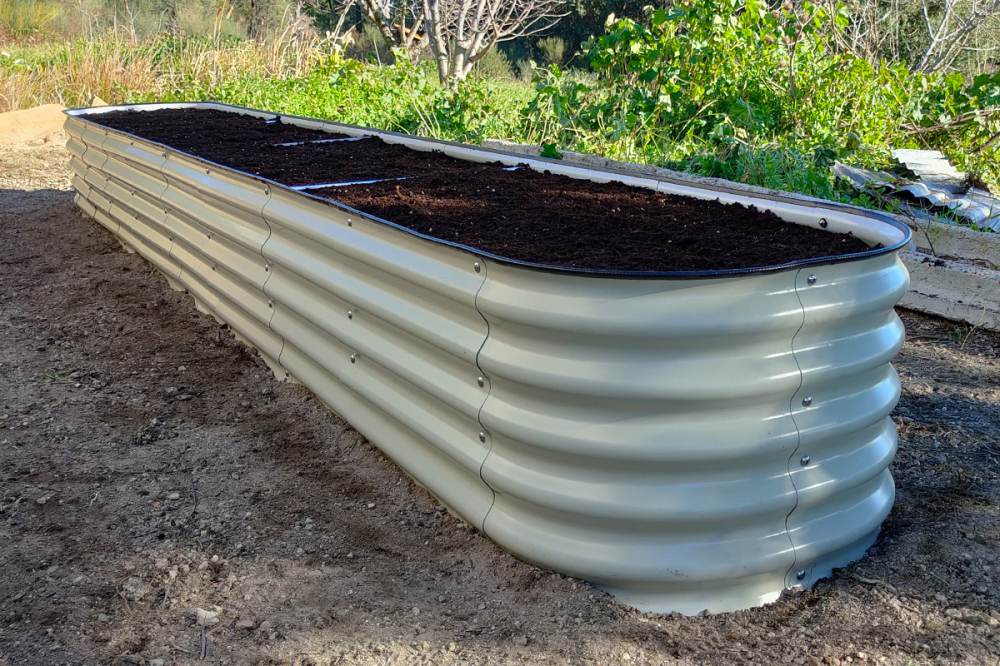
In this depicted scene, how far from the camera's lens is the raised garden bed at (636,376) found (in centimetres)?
236

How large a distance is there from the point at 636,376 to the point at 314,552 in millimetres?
1158

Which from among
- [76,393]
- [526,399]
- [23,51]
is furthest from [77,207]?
[23,51]

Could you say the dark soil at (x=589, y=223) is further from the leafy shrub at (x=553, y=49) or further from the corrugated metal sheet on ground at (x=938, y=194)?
the leafy shrub at (x=553, y=49)

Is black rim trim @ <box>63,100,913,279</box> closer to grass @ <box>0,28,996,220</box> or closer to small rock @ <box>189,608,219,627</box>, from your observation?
small rock @ <box>189,608,219,627</box>

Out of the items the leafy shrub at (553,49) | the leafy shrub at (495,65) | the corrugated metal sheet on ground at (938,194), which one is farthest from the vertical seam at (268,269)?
the leafy shrub at (553,49)

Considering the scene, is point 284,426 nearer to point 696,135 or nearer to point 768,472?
point 768,472

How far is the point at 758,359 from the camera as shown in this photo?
7.91 ft

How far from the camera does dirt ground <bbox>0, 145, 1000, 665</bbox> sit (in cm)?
235

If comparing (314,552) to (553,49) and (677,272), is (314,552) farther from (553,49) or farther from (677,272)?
(553,49)

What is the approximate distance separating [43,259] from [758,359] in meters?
5.33

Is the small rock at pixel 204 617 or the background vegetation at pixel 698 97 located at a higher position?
the background vegetation at pixel 698 97

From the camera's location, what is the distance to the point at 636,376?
2.34 m

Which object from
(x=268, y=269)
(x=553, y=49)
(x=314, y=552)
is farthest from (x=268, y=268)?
(x=553, y=49)

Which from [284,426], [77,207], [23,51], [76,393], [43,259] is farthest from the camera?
[23,51]
